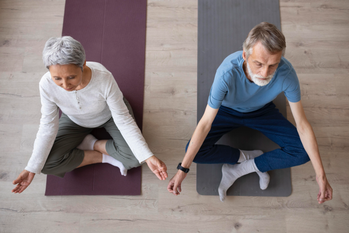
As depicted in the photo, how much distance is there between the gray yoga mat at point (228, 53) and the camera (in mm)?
1847

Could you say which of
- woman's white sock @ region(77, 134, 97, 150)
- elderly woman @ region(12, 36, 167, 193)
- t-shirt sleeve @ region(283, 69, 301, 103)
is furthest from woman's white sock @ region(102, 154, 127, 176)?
t-shirt sleeve @ region(283, 69, 301, 103)

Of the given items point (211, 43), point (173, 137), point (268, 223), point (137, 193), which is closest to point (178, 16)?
point (211, 43)

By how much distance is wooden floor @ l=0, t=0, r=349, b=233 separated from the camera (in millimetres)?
1800

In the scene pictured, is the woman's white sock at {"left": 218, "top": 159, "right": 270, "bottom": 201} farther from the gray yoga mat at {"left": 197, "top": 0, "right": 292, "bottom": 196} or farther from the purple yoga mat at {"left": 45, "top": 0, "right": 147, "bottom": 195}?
the purple yoga mat at {"left": 45, "top": 0, "right": 147, "bottom": 195}

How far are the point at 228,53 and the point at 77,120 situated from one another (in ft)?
4.38

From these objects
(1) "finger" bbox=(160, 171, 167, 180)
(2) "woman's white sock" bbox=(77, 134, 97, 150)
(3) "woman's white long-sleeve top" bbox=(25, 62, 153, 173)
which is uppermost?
(3) "woman's white long-sleeve top" bbox=(25, 62, 153, 173)

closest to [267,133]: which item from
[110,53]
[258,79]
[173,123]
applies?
[258,79]

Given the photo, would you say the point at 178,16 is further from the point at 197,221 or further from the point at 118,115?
the point at 197,221

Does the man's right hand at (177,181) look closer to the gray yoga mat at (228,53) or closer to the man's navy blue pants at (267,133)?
the man's navy blue pants at (267,133)

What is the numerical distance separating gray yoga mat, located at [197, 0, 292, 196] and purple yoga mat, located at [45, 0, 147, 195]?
522mm

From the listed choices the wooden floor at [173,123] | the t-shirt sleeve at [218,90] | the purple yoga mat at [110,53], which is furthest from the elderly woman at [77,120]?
the t-shirt sleeve at [218,90]

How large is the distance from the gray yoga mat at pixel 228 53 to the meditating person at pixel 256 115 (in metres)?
0.08

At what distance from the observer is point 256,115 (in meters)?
1.60

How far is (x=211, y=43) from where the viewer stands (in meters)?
2.06
